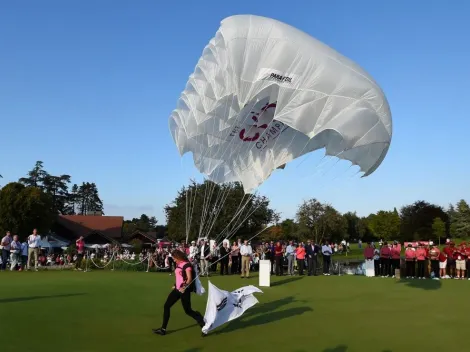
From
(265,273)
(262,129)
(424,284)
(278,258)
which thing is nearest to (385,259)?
(424,284)

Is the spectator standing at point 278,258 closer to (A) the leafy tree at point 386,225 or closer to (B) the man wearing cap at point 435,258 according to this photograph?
(B) the man wearing cap at point 435,258

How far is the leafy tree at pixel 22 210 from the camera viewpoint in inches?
1725

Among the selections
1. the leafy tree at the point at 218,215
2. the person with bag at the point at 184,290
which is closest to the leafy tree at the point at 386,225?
the leafy tree at the point at 218,215

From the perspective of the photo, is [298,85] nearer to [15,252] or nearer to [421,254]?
[421,254]

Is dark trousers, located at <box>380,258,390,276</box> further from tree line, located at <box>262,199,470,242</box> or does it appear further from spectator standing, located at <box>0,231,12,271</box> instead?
tree line, located at <box>262,199,470,242</box>

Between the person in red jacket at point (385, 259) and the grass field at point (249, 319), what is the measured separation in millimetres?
5073

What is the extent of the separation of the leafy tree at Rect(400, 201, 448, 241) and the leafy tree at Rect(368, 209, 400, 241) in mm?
9959

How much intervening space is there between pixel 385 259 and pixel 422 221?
54.9 metres

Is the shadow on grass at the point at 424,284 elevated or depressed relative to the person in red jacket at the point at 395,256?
depressed

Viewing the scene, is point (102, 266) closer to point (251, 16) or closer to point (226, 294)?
point (226, 294)

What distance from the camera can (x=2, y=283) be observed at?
14.3m

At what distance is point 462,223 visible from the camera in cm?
6694

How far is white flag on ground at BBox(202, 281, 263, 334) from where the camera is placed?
813cm

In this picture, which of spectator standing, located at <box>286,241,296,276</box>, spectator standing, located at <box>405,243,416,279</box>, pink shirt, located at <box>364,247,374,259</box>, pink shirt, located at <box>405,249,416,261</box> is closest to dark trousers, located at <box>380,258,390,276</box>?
pink shirt, located at <box>364,247,374,259</box>
